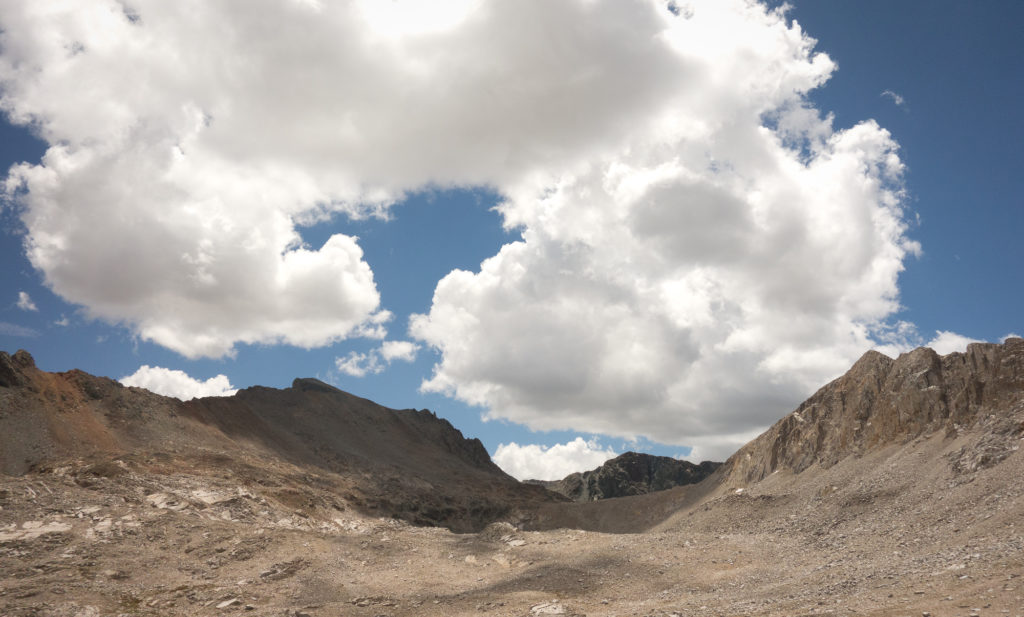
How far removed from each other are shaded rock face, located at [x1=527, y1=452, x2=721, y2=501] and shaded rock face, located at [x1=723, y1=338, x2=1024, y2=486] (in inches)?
2083

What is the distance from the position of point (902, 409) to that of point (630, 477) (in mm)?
75363

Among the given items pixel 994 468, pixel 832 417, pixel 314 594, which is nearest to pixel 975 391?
pixel 832 417

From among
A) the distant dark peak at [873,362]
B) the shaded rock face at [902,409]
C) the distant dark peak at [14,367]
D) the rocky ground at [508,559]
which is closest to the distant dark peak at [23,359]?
the distant dark peak at [14,367]

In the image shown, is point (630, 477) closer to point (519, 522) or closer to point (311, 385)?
point (519, 522)

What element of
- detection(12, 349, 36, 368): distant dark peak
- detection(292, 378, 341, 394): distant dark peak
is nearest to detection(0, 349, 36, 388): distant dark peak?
detection(12, 349, 36, 368): distant dark peak

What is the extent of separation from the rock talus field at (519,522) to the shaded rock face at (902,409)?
198 mm

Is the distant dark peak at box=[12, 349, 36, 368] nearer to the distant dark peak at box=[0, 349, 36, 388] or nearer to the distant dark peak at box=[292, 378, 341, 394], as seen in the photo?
the distant dark peak at box=[0, 349, 36, 388]

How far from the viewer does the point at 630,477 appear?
126 m

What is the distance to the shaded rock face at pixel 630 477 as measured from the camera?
122062 mm

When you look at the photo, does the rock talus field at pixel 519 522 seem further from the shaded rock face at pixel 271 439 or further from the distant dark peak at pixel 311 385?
the distant dark peak at pixel 311 385

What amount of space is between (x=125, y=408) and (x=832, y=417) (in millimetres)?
71282

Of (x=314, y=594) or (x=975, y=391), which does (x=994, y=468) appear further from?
(x=314, y=594)

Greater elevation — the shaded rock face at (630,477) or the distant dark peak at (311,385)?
the distant dark peak at (311,385)

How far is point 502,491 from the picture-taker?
9150 cm
